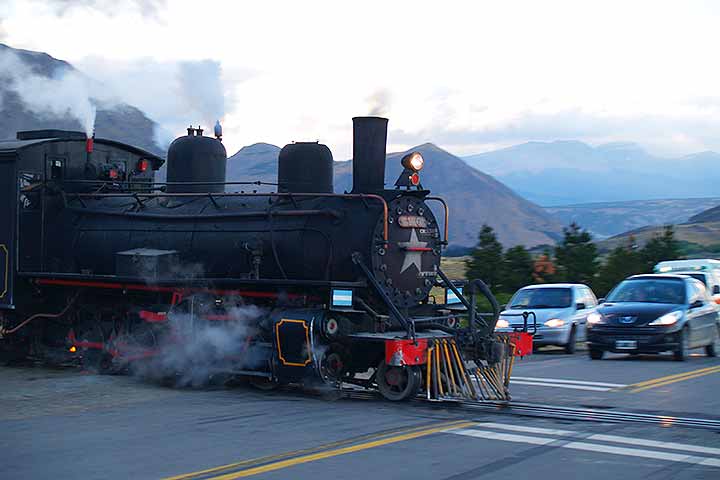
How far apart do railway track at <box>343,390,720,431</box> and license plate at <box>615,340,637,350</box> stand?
6.22 m

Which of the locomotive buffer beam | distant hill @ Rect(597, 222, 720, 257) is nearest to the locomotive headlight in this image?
the locomotive buffer beam

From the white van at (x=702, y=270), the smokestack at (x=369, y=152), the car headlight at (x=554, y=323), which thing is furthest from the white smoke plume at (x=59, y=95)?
the white van at (x=702, y=270)

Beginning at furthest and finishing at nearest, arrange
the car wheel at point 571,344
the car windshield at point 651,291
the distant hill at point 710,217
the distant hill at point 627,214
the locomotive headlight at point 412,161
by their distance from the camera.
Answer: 1. the distant hill at point 627,214
2. the distant hill at point 710,217
3. the car wheel at point 571,344
4. the car windshield at point 651,291
5. the locomotive headlight at point 412,161

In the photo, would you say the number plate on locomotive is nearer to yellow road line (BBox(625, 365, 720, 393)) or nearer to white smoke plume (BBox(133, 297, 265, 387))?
white smoke plume (BBox(133, 297, 265, 387))

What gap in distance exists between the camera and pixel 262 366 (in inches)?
443

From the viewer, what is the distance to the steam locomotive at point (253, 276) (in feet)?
35.3

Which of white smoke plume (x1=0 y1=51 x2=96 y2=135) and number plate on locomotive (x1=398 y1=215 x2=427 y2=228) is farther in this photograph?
white smoke plume (x1=0 y1=51 x2=96 y2=135)

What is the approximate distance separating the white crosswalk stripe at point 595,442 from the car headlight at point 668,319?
8.17 metres

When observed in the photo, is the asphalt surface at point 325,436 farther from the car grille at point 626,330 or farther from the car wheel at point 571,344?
the car wheel at point 571,344

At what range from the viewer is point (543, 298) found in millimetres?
19328

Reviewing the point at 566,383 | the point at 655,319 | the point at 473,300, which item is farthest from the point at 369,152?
the point at 655,319

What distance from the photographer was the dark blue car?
1567 centimetres

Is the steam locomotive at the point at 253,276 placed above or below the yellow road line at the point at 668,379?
Result: above

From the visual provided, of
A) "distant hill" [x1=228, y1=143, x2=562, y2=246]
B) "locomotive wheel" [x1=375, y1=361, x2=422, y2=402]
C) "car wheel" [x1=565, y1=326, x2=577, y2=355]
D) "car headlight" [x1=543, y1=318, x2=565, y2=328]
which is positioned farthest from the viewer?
"distant hill" [x1=228, y1=143, x2=562, y2=246]
